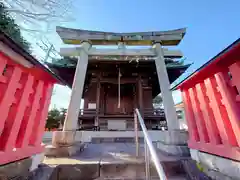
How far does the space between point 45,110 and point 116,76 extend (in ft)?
21.7

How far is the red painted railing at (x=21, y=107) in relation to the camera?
140 centimetres

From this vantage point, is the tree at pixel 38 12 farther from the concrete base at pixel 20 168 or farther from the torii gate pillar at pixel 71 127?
the concrete base at pixel 20 168

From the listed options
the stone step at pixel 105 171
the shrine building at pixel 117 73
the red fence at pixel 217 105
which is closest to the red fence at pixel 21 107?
the stone step at pixel 105 171

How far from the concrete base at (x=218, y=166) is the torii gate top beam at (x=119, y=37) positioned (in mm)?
3690

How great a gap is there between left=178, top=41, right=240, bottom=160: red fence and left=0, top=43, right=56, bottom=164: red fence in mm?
2433

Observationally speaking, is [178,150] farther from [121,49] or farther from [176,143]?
[121,49]

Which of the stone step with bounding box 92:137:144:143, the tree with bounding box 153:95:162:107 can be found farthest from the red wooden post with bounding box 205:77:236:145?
the tree with bounding box 153:95:162:107

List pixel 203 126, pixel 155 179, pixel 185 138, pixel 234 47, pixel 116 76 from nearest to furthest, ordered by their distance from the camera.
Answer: pixel 234 47
pixel 155 179
pixel 203 126
pixel 185 138
pixel 116 76

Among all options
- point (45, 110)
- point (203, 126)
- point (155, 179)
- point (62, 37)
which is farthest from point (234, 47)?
point (62, 37)

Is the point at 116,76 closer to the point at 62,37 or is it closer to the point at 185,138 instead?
the point at 62,37

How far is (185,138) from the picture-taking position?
9.70 ft

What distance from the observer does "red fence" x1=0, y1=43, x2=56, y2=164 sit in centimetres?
140

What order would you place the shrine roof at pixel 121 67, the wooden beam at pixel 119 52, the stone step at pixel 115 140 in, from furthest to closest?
the shrine roof at pixel 121 67, the stone step at pixel 115 140, the wooden beam at pixel 119 52

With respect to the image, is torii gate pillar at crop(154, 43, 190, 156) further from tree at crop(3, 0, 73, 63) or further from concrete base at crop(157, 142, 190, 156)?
tree at crop(3, 0, 73, 63)
